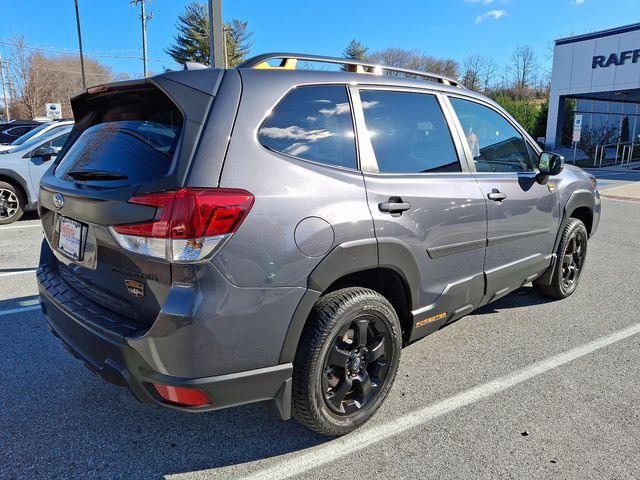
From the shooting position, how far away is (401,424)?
2.72 m

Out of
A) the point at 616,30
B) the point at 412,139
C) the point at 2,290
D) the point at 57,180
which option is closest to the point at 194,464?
the point at 57,180

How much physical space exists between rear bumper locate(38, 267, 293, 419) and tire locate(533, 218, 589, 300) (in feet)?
10.8

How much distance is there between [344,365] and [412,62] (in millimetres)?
63299

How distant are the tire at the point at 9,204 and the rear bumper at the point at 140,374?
285 inches

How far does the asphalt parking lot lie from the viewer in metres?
2.37

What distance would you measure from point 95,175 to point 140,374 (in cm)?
101

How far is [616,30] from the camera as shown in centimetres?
2394

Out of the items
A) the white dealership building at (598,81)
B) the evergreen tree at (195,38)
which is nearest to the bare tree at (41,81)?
the evergreen tree at (195,38)

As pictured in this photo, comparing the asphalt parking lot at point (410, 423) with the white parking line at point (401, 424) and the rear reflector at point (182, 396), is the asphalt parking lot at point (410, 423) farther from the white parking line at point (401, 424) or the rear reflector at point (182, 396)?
the rear reflector at point (182, 396)

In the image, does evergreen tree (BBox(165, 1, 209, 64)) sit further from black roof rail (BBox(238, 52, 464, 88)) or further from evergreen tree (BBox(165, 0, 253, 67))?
black roof rail (BBox(238, 52, 464, 88))

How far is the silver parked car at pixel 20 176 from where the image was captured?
8.30 m

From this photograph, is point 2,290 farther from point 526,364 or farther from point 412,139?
point 526,364

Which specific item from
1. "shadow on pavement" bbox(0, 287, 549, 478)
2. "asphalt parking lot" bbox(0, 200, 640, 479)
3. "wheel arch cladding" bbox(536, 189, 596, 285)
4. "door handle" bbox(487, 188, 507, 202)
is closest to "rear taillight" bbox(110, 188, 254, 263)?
"shadow on pavement" bbox(0, 287, 549, 478)

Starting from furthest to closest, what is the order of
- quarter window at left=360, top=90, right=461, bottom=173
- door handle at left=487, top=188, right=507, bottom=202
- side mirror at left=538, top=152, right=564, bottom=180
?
side mirror at left=538, top=152, right=564, bottom=180 → door handle at left=487, top=188, right=507, bottom=202 → quarter window at left=360, top=90, right=461, bottom=173
